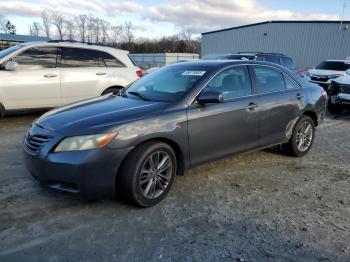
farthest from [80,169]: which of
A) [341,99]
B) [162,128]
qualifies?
[341,99]

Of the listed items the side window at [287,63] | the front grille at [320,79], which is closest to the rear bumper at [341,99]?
the side window at [287,63]

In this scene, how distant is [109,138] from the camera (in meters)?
3.63

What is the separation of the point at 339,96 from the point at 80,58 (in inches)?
281

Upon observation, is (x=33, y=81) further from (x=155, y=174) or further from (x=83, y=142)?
(x=155, y=174)

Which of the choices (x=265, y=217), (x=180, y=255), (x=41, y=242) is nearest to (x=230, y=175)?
(x=265, y=217)

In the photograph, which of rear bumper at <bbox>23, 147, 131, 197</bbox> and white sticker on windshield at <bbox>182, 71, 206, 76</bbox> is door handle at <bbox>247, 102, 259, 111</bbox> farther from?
rear bumper at <bbox>23, 147, 131, 197</bbox>

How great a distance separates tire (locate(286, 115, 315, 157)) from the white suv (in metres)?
4.42

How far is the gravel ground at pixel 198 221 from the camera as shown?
3.17 meters

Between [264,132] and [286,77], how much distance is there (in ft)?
3.46

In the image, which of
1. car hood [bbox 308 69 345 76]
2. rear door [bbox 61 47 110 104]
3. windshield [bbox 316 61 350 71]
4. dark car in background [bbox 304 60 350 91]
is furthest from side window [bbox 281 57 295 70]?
rear door [bbox 61 47 110 104]

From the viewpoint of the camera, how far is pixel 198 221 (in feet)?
12.2

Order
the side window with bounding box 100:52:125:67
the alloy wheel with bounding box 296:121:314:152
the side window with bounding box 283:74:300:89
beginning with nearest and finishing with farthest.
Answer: the side window with bounding box 283:74:300:89, the alloy wheel with bounding box 296:121:314:152, the side window with bounding box 100:52:125:67

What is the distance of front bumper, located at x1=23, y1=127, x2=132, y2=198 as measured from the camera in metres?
3.54

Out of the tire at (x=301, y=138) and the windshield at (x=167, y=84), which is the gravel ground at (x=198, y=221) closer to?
the tire at (x=301, y=138)
